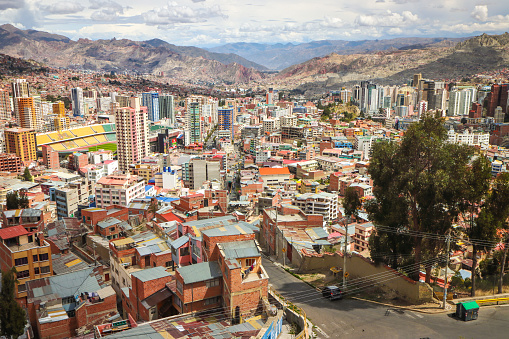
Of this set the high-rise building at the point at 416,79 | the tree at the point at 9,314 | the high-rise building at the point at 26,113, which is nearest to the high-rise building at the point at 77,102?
the high-rise building at the point at 26,113

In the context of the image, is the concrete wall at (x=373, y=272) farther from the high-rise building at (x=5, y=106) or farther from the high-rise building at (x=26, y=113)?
the high-rise building at (x=5, y=106)

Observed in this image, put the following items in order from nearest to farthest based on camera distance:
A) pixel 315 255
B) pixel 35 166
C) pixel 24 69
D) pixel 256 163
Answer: pixel 315 255 < pixel 35 166 < pixel 256 163 < pixel 24 69

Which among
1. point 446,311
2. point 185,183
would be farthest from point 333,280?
point 185,183

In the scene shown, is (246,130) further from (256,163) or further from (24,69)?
(24,69)

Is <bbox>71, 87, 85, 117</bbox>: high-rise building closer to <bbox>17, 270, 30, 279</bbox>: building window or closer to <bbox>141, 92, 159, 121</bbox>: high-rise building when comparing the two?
<bbox>141, 92, 159, 121</bbox>: high-rise building

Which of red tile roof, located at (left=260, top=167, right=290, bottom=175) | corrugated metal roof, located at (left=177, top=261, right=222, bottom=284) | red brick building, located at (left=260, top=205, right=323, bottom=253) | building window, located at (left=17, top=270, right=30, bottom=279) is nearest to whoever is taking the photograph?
corrugated metal roof, located at (left=177, top=261, right=222, bottom=284)

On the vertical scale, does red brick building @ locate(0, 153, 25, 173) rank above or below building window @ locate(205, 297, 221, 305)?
below

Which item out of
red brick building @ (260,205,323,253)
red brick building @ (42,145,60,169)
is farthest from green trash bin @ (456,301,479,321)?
red brick building @ (42,145,60,169)
